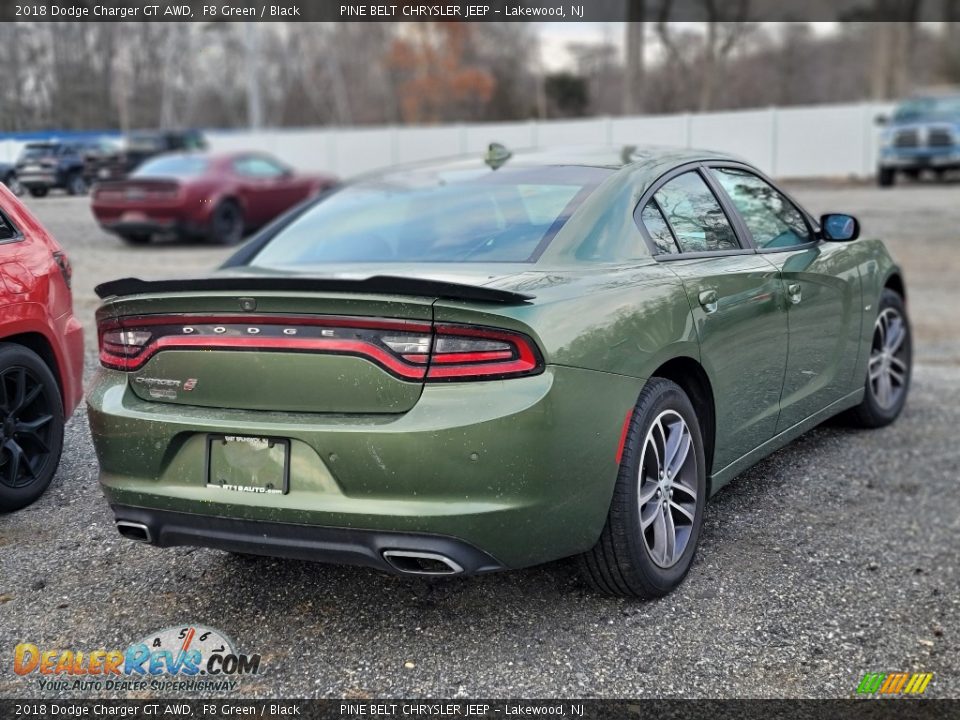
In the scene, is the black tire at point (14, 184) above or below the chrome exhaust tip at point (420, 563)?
above

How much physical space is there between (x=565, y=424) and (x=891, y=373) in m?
3.79

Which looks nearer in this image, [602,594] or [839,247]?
[602,594]

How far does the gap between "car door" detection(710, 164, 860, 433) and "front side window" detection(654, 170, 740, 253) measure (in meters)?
0.17

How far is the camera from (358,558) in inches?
117

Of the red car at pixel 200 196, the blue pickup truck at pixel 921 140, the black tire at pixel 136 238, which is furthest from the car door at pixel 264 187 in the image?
the blue pickup truck at pixel 921 140

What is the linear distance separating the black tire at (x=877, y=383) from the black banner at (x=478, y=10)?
4651mm

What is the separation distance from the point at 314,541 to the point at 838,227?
10.9 feet

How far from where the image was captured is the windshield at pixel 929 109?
24.4m

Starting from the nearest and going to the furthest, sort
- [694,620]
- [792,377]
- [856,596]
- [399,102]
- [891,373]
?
1. [694,620]
2. [856,596]
3. [792,377]
4. [891,373]
5. [399,102]

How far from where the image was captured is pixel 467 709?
2926 millimetres

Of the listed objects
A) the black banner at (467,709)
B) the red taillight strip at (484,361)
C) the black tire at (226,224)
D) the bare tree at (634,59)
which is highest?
the bare tree at (634,59)

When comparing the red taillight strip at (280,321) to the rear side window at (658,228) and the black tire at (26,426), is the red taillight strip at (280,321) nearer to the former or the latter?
the black tire at (26,426)

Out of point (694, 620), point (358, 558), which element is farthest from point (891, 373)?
point (358, 558)

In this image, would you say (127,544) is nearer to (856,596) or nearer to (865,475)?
(856,596)
